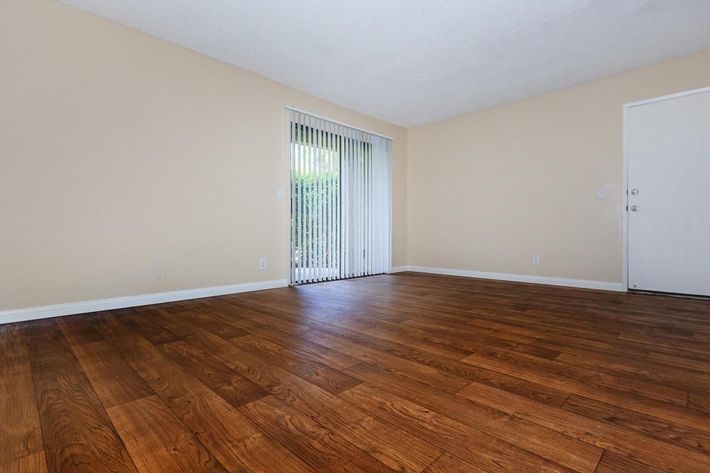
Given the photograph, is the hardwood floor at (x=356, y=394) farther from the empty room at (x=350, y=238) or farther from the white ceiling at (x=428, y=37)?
the white ceiling at (x=428, y=37)

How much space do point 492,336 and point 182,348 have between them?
1.90 meters

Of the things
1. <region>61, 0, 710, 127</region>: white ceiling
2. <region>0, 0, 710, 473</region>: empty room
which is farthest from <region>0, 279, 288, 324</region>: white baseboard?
<region>61, 0, 710, 127</region>: white ceiling

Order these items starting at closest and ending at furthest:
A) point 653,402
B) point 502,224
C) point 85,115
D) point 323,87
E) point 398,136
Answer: point 653,402
point 85,115
point 323,87
point 502,224
point 398,136

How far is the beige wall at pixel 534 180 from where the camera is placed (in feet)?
12.5

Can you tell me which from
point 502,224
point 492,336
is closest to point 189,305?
point 492,336

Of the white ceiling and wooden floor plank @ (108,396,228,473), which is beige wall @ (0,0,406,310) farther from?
wooden floor plank @ (108,396,228,473)

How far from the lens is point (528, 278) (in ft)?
14.7

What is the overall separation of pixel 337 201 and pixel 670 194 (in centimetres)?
382

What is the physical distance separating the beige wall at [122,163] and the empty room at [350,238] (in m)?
0.02

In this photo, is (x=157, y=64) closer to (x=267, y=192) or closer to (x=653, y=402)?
(x=267, y=192)

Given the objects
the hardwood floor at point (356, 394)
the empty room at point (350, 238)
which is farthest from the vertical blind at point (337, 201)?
the hardwood floor at point (356, 394)

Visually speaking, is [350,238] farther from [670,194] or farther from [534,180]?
[670,194]

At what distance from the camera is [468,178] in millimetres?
5098

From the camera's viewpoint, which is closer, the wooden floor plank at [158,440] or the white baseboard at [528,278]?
the wooden floor plank at [158,440]
